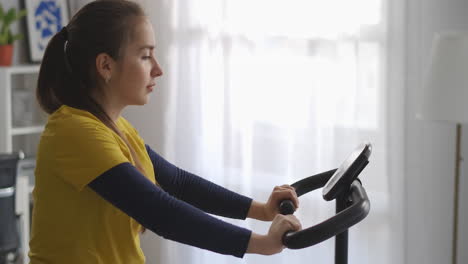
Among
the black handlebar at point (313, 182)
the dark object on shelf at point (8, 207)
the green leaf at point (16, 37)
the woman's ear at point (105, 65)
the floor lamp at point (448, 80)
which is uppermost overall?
the green leaf at point (16, 37)

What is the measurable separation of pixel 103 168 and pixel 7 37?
8.79ft

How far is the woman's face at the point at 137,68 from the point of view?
1.65 m

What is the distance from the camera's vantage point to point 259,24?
10.3 ft

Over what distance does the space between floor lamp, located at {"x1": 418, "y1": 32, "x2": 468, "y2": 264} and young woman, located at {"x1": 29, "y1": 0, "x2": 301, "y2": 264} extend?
0.81 meters

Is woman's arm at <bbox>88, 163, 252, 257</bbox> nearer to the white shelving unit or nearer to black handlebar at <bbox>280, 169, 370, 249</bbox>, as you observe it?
black handlebar at <bbox>280, 169, 370, 249</bbox>

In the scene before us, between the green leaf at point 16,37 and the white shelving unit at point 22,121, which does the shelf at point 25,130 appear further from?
the green leaf at point 16,37

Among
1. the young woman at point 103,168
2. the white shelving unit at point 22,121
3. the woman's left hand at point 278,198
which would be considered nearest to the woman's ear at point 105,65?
the young woman at point 103,168

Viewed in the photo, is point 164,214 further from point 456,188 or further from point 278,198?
point 456,188

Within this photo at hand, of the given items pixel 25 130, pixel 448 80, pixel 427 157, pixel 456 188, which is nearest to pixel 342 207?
pixel 448 80

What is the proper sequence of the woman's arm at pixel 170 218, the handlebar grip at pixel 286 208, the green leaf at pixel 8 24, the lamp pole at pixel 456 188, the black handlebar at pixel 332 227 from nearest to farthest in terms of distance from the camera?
the black handlebar at pixel 332 227, the woman's arm at pixel 170 218, the handlebar grip at pixel 286 208, the lamp pole at pixel 456 188, the green leaf at pixel 8 24

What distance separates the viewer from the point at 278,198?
173 centimetres

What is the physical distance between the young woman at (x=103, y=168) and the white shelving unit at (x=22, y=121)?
2.08 metres

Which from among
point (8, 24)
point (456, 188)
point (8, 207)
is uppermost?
point (8, 24)

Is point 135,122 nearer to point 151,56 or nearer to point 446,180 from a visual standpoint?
point 446,180
